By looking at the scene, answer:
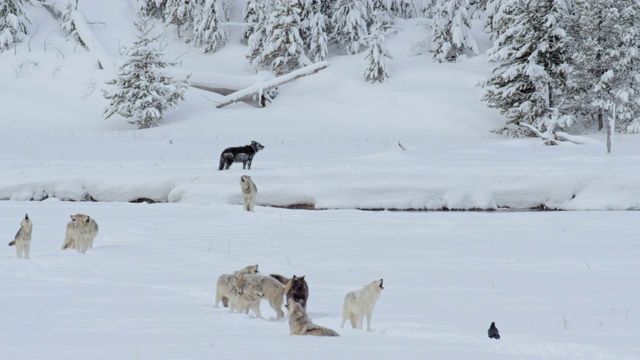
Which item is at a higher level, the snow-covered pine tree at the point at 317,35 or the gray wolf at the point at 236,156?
the snow-covered pine tree at the point at 317,35

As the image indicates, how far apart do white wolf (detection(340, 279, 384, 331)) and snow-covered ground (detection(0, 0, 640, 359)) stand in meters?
0.19

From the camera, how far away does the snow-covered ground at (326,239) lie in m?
6.61

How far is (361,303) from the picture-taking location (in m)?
7.21

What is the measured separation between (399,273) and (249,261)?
220cm

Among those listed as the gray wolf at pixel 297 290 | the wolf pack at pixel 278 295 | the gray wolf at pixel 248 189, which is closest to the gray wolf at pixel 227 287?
the wolf pack at pixel 278 295

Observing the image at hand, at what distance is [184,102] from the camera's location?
151 feet

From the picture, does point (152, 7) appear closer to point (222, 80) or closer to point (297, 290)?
point (222, 80)

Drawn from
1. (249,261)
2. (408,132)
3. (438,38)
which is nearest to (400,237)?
(249,261)

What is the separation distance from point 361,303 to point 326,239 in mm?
6720

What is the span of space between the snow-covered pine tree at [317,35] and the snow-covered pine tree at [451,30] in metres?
6.56

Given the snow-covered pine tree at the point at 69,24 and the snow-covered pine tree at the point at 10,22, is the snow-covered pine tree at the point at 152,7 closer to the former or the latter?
the snow-covered pine tree at the point at 69,24

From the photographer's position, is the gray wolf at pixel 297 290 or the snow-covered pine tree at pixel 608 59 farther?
the snow-covered pine tree at pixel 608 59

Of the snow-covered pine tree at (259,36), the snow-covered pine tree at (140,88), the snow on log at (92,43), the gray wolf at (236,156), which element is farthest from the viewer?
Answer: the snow-covered pine tree at (259,36)

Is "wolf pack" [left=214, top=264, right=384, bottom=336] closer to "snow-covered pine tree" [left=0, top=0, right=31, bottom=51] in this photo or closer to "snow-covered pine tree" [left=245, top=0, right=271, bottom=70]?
"snow-covered pine tree" [left=245, top=0, right=271, bottom=70]
